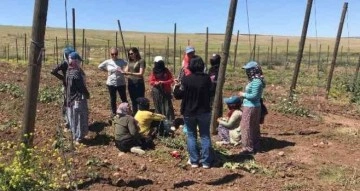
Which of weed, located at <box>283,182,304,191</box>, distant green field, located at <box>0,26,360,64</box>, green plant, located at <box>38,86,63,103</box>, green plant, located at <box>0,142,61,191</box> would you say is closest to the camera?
green plant, located at <box>0,142,61,191</box>

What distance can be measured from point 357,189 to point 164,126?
347cm

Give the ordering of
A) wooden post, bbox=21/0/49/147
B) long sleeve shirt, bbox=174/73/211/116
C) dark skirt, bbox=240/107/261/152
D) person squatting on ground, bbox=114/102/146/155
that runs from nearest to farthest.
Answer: wooden post, bbox=21/0/49/147, long sleeve shirt, bbox=174/73/211/116, dark skirt, bbox=240/107/261/152, person squatting on ground, bbox=114/102/146/155

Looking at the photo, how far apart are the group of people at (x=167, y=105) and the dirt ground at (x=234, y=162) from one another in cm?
25

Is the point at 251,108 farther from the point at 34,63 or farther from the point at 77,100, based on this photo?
the point at 34,63

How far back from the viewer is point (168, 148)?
8203 mm

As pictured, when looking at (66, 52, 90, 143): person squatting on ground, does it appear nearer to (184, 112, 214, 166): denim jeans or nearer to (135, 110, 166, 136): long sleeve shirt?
(135, 110, 166, 136): long sleeve shirt

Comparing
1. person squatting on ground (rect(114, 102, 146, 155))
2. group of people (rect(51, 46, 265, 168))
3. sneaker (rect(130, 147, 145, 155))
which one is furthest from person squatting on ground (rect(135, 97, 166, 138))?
sneaker (rect(130, 147, 145, 155))

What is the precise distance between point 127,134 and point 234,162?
68.8 inches

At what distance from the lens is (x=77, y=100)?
823cm

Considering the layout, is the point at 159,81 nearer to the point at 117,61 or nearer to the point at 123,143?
the point at 117,61

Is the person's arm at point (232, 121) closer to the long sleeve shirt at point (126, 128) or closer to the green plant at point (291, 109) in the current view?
the long sleeve shirt at point (126, 128)

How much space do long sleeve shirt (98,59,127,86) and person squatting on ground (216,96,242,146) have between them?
6.72 ft

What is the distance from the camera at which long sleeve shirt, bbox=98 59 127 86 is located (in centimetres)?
925

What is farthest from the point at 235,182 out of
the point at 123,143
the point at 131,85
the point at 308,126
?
the point at 308,126
